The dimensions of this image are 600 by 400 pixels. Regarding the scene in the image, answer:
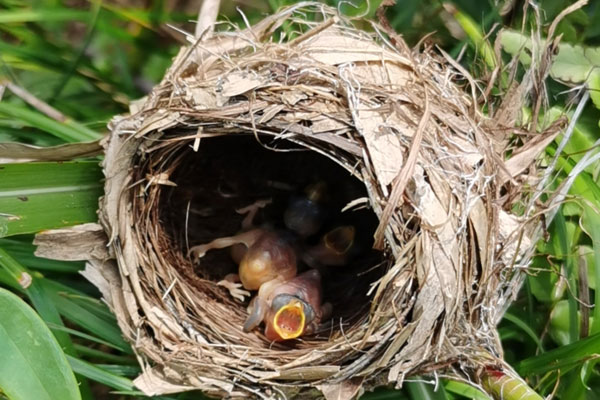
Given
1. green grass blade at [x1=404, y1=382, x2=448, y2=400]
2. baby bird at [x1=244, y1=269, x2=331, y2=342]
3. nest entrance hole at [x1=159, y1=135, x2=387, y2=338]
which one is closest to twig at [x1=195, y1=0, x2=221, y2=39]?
nest entrance hole at [x1=159, y1=135, x2=387, y2=338]

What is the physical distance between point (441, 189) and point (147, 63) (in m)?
0.99

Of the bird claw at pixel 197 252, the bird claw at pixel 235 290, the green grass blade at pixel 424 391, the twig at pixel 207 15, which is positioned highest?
the twig at pixel 207 15

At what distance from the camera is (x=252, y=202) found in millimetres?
2082

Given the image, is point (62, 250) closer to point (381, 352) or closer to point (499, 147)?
point (381, 352)

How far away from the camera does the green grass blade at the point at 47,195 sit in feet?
5.55

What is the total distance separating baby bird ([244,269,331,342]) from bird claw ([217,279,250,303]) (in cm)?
4

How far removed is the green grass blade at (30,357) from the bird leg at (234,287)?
19.7 inches

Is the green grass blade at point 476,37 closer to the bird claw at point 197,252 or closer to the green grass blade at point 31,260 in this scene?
the bird claw at point 197,252

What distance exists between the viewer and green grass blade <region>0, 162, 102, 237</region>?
1.69m

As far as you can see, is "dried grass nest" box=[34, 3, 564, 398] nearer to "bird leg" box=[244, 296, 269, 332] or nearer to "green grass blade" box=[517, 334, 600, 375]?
"bird leg" box=[244, 296, 269, 332]

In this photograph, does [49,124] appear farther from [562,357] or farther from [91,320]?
[562,357]

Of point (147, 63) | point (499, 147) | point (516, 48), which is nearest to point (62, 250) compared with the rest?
point (147, 63)

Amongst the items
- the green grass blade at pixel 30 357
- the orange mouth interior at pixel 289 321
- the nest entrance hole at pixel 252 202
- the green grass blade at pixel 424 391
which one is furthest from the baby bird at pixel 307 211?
the green grass blade at pixel 30 357

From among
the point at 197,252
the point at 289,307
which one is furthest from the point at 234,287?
the point at 289,307
